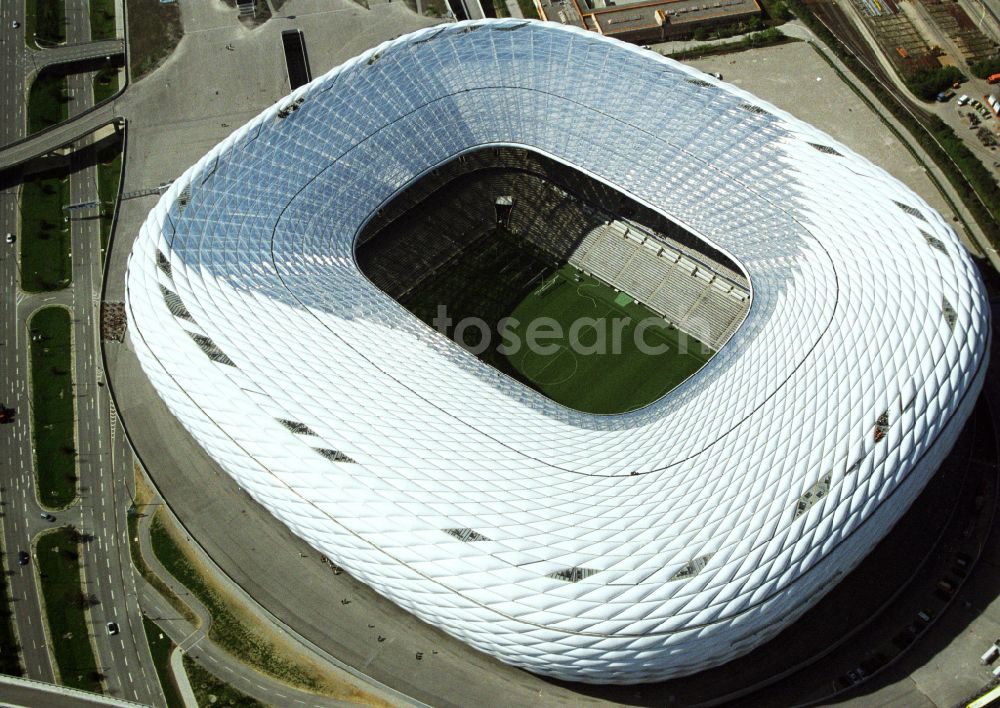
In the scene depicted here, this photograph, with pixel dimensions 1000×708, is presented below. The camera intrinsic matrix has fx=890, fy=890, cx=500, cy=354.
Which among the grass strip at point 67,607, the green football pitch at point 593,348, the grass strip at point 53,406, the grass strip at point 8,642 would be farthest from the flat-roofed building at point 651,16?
the grass strip at point 8,642

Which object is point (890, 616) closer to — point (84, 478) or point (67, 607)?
point (67, 607)

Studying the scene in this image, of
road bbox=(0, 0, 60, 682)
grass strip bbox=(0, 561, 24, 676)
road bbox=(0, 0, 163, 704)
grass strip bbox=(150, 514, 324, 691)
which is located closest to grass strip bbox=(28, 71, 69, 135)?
road bbox=(0, 0, 60, 682)

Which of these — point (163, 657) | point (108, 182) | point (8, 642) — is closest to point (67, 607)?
point (8, 642)

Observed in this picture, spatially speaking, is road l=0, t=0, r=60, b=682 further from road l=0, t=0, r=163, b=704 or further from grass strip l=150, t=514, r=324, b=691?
grass strip l=150, t=514, r=324, b=691

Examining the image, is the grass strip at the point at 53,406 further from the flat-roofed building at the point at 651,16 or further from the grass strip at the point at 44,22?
the flat-roofed building at the point at 651,16

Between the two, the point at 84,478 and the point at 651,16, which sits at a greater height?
the point at 651,16

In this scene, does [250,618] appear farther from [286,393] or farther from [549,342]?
[549,342]
